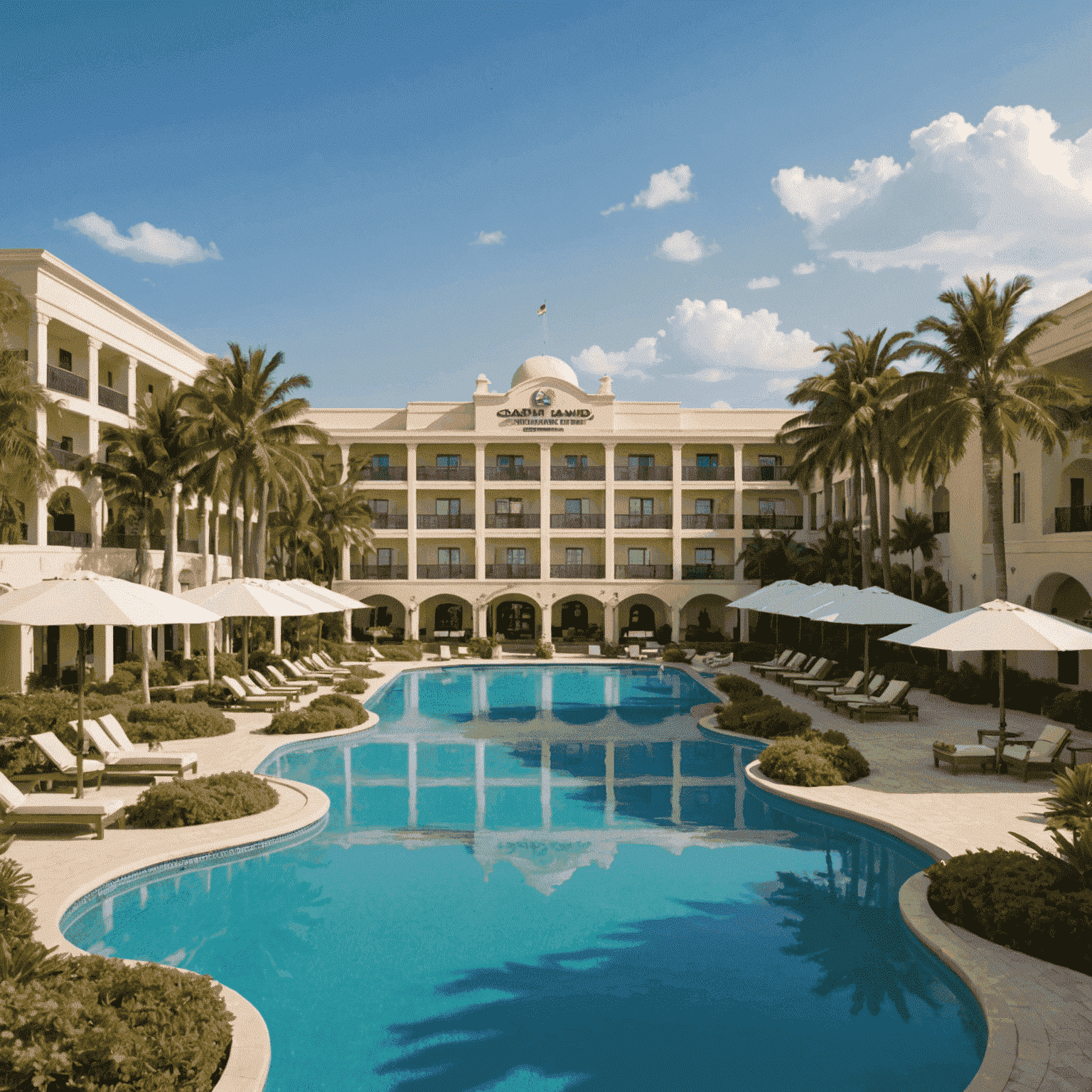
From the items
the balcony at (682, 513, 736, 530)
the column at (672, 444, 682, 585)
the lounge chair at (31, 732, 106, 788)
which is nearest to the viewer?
the lounge chair at (31, 732, 106, 788)

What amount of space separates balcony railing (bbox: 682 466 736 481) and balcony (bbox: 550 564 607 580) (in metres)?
6.67

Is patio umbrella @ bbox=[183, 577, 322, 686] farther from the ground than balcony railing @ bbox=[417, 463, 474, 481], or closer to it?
closer to it

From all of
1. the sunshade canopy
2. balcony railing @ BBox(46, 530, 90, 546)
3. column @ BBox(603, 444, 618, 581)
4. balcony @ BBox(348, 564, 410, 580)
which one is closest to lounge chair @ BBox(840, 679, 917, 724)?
the sunshade canopy

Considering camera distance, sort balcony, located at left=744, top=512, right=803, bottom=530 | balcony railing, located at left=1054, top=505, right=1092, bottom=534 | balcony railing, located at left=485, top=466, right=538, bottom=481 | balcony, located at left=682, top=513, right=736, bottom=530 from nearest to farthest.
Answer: balcony railing, located at left=1054, top=505, right=1092, bottom=534 → balcony, located at left=744, top=512, right=803, bottom=530 → balcony, located at left=682, top=513, right=736, bottom=530 → balcony railing, located at left=485, top=466, right=538, bottom=481

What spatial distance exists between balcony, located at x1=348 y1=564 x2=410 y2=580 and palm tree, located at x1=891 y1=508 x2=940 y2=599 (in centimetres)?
2393

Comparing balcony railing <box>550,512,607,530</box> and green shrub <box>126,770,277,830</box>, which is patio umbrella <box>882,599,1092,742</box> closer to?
green shrub <box>126,770,277,830</box>

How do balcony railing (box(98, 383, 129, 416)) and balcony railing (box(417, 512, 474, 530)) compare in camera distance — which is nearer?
balcony railing (box(98, 383, 129, 416))

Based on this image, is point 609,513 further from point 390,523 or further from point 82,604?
point 82,604

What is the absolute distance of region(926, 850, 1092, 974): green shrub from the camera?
7.34m

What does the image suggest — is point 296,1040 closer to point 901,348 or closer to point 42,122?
point 42,122

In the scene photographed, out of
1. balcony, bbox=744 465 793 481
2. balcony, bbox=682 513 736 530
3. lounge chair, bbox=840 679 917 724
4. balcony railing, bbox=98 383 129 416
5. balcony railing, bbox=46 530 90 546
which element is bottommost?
lounge chair, bbox=840 679 917 724

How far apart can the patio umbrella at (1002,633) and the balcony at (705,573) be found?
28138 millimetres

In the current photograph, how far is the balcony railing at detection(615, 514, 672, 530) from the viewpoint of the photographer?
43750mm

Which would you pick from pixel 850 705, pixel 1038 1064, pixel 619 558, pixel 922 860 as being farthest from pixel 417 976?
pixel 619 558
